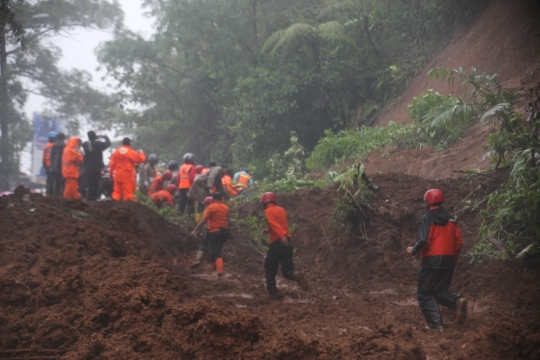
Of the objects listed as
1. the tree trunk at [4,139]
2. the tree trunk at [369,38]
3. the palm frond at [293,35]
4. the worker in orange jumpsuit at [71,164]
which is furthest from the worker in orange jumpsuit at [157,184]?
the tree trunk at [4,139]

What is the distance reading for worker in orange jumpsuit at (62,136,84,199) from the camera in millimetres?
14259

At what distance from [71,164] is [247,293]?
7.05 metres

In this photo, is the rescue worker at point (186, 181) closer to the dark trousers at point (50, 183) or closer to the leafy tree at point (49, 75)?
the dark trousers at point (50, 183)

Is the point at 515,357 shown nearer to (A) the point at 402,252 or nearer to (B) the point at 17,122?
(A) the point at 402,252

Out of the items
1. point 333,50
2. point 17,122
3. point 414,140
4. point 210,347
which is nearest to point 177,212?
point 414,140

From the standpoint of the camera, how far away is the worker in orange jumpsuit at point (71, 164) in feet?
46.8

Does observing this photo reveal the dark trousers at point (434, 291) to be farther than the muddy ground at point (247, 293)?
Yes

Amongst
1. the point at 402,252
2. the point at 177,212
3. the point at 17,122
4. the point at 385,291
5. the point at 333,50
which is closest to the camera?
the point at 385,291

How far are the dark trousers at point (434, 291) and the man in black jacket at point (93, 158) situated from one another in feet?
32.8

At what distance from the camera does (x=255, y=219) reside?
1283 cm

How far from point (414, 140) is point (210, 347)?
36.9 feet

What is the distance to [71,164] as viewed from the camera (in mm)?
14312

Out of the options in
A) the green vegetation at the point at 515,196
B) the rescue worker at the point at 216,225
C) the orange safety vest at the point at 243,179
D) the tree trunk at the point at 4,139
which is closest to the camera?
the green vegetation at the point at 515,196

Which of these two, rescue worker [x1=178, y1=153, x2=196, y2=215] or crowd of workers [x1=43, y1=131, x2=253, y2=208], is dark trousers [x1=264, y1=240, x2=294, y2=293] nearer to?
crowd of workers [x1=43, y1=131, x2=253, y2=208]
